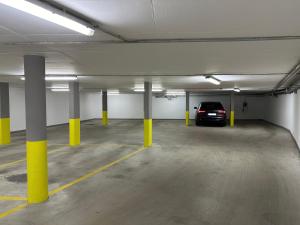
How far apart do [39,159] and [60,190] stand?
90cm

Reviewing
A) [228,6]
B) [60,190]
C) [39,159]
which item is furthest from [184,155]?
[228,6]

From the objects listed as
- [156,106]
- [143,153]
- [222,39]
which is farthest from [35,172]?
[156,106]

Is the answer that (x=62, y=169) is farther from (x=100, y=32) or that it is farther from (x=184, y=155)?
(x=100, y=32)

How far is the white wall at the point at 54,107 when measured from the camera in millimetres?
13633

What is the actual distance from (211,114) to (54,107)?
33.4 feet

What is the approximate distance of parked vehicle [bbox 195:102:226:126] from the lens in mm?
16297

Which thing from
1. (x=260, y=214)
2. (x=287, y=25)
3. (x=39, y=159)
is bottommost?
(x=260, y=214)

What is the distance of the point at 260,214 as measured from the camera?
3834 mm

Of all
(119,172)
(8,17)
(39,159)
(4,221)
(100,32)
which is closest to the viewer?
(8,17)

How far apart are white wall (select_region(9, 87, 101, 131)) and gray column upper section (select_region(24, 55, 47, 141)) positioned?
33.8 ft

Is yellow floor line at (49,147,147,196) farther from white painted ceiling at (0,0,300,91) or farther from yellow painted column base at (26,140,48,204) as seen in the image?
white painted ceiling at (0,0,300,91)

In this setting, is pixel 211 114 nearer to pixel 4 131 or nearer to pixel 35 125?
pixel 4 131

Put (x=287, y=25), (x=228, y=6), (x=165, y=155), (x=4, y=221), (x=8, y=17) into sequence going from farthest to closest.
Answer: (x=165, y=155)
(x=4, y=221)
(x=287, y=25)
(x=8, y=17)
(x=228, y=6)

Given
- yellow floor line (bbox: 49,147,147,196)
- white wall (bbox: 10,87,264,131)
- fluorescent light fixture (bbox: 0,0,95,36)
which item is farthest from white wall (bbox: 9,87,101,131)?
fluorescent light fixture (bbox: 0,0,95,36)
